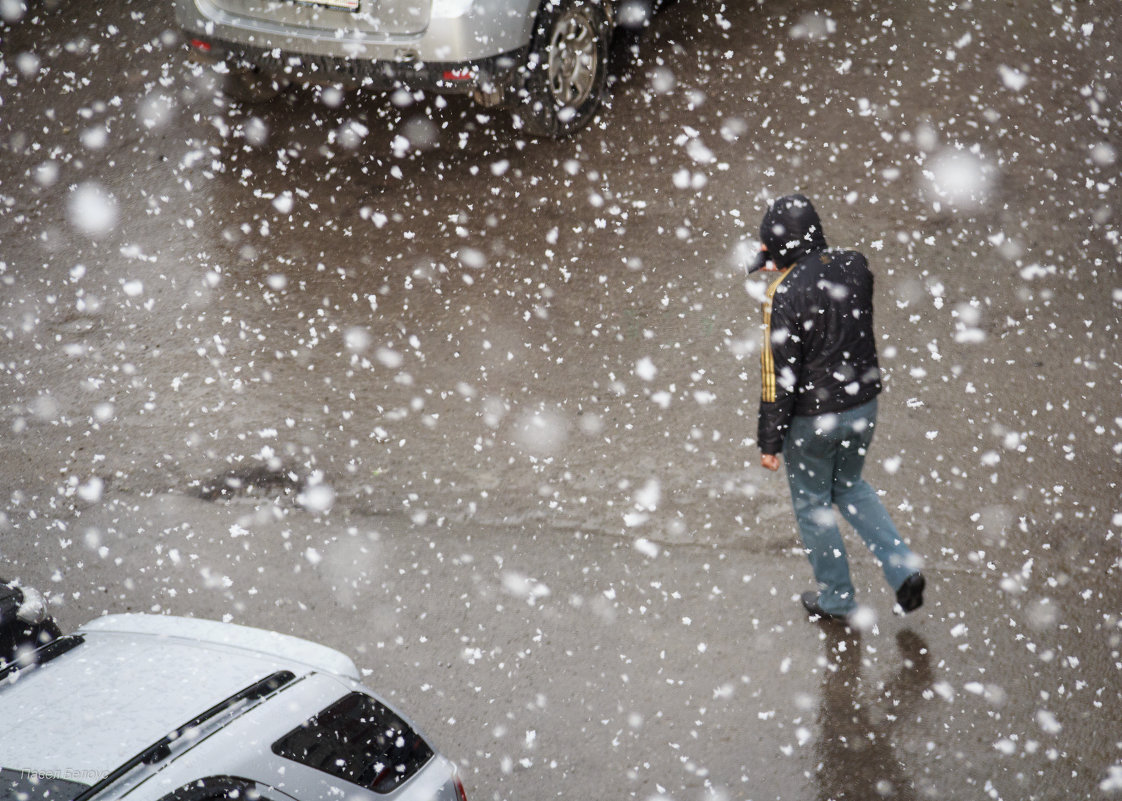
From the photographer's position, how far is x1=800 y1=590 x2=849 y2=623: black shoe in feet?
13.1

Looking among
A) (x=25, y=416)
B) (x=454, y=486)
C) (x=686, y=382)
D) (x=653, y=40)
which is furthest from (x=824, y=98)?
(x=25, y=416)

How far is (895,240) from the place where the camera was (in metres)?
5.43

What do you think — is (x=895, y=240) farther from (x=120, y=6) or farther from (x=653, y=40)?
(x=120, y=6)

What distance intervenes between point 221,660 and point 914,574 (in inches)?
95.6

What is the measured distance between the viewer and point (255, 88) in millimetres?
6598

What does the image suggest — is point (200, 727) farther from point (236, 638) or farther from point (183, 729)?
point (236, 638)

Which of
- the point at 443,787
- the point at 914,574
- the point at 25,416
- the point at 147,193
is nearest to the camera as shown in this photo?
the point at 443,787

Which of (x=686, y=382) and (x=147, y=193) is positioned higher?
(x=147, y=193)

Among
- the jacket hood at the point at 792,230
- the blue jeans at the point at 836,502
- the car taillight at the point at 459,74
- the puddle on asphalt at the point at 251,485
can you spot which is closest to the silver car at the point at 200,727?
the puddle on asphalt at the point at 251,485

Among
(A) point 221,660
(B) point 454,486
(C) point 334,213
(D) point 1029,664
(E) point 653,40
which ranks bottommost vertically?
(D) point 1029,664

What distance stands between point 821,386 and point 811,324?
0.75 feet

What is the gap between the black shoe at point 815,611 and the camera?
4.00m

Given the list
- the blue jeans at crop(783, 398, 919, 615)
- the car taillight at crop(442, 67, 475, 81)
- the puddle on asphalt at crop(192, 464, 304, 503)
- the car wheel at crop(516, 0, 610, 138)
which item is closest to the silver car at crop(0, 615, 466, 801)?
the puddle on asphalt at crop(192, 464, 304, 503)

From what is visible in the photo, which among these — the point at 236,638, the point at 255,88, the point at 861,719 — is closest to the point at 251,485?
the point at 236,638
